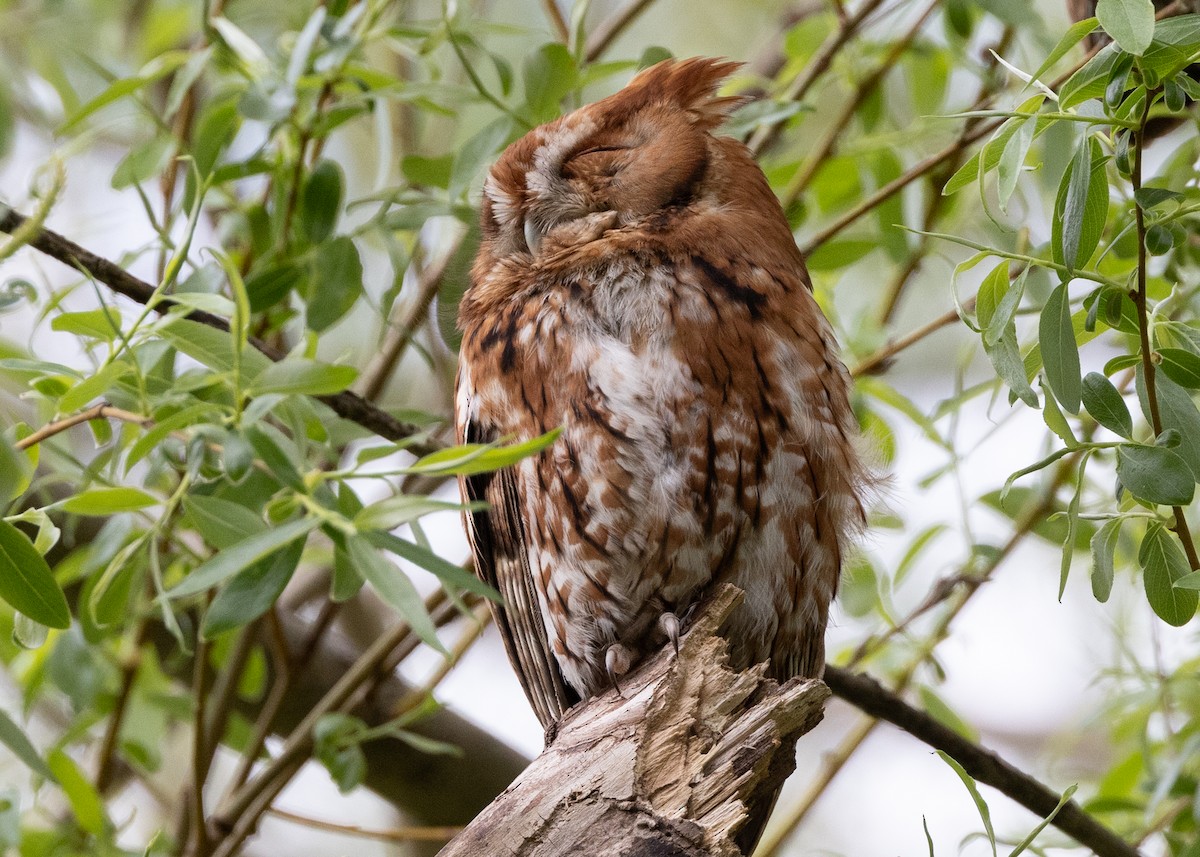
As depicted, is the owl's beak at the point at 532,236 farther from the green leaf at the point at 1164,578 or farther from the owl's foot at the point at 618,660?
the green leaf at the point at 1164,578

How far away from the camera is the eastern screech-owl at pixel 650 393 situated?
155 cm

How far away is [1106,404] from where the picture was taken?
3.53 feet

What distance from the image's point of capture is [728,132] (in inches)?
69.2

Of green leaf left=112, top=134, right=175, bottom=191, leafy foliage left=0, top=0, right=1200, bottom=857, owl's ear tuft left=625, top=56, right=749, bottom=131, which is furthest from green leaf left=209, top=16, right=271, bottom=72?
owl's ear tuft left=625, top=56, right=749, bottom=131

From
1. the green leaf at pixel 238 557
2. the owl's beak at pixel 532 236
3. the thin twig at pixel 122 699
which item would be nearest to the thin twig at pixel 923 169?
the owl's beak at pixel 532 236

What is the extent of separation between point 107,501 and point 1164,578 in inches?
38.0

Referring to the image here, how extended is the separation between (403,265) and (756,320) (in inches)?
18.7

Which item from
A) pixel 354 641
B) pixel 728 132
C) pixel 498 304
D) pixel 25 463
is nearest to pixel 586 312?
pixel 498 304

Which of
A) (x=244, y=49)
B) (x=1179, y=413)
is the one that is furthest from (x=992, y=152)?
(x=244, y=49)

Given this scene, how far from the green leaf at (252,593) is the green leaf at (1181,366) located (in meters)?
0.80

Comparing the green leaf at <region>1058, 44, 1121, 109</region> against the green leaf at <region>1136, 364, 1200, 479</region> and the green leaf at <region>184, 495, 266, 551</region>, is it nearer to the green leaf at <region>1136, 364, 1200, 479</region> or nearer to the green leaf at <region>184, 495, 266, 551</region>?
the green leaf at <region>1136, 364, 1200, 479</region>

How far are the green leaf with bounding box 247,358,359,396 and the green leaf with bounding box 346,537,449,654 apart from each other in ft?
0.44

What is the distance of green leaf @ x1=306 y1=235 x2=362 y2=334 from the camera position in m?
1.61

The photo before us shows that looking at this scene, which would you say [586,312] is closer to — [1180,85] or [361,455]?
[361,455]
